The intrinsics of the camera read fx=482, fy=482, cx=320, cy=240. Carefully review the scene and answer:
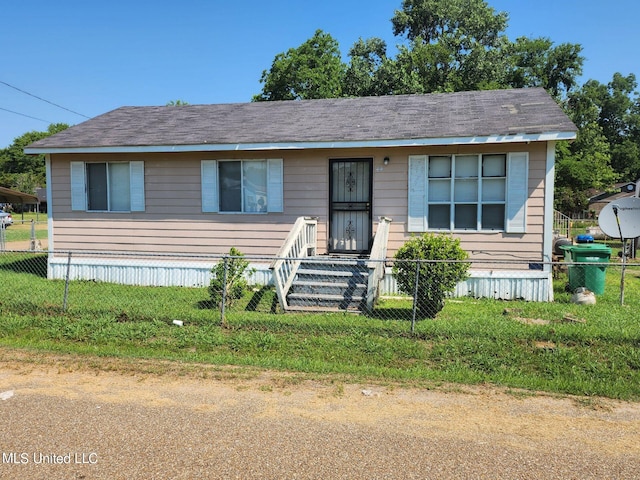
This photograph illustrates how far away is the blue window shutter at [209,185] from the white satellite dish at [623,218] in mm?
7934

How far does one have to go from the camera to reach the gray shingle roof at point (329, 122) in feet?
30.0

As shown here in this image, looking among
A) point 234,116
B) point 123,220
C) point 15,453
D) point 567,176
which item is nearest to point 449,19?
point 567,176

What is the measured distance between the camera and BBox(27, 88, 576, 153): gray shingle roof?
916 centimetres

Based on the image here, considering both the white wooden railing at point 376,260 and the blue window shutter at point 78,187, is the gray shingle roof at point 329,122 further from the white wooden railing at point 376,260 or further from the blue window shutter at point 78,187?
the white wooden railing at point 376,260

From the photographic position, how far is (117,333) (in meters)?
6.54

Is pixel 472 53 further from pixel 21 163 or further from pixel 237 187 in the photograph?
pixel 21 163

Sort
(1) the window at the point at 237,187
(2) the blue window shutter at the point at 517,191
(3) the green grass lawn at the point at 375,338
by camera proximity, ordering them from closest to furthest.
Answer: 1. (3) the green grass lawn at the point at 375,338
2. (2) the blue window shutter at the point at 517,191
3. (1) the window at the point at 237,187

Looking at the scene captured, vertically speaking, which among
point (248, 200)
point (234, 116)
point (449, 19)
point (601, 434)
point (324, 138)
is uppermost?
point (449, 19)

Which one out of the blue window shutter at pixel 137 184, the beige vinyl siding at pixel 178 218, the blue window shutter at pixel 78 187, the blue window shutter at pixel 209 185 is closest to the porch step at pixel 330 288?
the beige vinyl siding at pixel 178 218

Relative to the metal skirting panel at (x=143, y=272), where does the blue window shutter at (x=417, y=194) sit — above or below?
above

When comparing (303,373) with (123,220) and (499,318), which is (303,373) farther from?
(123,220)

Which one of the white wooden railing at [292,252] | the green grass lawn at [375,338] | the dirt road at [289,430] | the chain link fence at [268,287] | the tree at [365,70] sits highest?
the tree at [365,70]

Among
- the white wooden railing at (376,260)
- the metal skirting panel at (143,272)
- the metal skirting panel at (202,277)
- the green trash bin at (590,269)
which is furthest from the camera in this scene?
the metal skirting panel at (143,272)

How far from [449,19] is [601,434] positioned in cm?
3529
